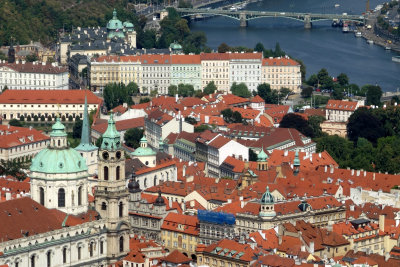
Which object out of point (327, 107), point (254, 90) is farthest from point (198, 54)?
point (327, 107)

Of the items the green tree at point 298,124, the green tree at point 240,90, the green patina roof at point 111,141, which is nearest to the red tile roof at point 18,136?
the green tree at point 298,124

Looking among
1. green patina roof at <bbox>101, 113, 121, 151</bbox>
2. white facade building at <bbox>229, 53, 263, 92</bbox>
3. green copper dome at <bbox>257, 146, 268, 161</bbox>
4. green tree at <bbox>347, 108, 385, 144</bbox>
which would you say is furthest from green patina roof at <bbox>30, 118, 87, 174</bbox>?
white facade building at <bbox>229, 53, 263, 92</bbox>

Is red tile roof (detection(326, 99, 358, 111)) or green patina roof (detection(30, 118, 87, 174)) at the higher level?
green patina roof (detection(30, 118, 87, 174))

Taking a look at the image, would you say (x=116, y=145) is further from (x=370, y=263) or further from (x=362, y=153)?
(x=362, y=153)

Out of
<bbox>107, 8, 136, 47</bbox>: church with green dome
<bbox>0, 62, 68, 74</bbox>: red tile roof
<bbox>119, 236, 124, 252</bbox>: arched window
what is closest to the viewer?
<bbox>119, 236, 124, 252</bbox>: arched window

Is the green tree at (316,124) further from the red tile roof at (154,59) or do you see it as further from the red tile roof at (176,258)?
the red tile roof at (176,258)

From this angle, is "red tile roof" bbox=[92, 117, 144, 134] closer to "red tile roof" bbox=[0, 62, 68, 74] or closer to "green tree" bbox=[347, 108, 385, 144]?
"green tree" bbox=[347, 108, 385, 144]
